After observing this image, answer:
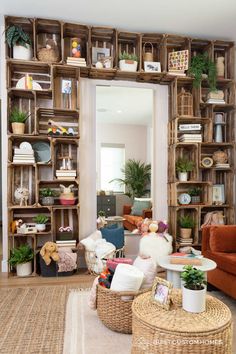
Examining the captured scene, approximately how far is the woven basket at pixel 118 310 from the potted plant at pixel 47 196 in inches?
62.8

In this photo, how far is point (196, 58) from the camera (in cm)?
361

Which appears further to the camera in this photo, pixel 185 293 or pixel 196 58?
pixel 196 58

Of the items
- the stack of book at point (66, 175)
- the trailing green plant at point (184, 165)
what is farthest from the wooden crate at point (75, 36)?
the trailing green plant at point (184, 165)

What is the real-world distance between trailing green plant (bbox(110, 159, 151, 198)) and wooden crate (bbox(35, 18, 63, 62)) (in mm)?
1711

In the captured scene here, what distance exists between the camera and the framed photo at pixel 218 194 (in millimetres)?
3764

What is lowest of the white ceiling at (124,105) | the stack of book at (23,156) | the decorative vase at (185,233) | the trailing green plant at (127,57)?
the decorative vase at (185,233)

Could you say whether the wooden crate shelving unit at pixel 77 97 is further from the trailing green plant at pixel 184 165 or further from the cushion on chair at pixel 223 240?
Result: the cushion on chair at pixel 223 240

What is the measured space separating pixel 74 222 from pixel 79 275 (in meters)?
0.66

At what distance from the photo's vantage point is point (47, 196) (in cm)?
332

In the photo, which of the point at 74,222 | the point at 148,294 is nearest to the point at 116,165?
the point at 74,222

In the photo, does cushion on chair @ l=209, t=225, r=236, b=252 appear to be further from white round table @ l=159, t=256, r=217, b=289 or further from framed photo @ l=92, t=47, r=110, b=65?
framed photo @ l=92, t=47, r=110, b=65

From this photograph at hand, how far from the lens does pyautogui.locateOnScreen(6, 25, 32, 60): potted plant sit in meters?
3.16

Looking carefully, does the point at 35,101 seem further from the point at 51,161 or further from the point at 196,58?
the point at 196,58

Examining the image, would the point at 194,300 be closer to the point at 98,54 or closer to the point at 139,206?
the point at 139,206
